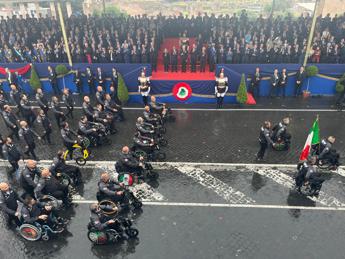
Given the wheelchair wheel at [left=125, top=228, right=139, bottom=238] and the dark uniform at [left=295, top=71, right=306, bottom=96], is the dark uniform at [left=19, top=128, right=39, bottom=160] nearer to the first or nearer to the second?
the wheelchair wheel at [left=125, top=228, right=139, bottom=238]

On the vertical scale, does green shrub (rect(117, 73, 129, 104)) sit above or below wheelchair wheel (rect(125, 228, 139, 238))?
above

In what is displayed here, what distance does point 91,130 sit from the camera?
46.2ft

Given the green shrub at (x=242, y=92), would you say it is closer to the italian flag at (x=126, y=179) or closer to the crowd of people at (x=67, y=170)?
the crowd of people at (x=67, y=170)

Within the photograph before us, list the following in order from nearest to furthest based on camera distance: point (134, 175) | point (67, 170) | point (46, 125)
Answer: point (67, 170), point (134, 175), point (46, 125)

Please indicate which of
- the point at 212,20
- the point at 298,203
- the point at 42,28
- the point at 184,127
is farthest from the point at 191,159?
the point at 42,28

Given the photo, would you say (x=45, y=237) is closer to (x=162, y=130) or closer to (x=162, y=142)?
(x=162, y=142)

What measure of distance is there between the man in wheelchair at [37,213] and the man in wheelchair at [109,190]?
153cm

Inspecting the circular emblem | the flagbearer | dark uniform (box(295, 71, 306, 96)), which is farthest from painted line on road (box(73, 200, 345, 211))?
dark uniform (box(295, 71, 306, 96))

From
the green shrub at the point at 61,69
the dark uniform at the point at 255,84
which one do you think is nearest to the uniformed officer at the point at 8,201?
the green shrub at the point at 61,69

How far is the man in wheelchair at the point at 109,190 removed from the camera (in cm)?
1008

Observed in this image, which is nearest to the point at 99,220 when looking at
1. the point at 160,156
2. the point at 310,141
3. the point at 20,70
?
the point at 160,156

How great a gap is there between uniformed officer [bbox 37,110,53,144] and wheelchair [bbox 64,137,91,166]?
5.37 feet

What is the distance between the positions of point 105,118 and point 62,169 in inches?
173

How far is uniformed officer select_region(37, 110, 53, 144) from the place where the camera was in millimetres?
14293
